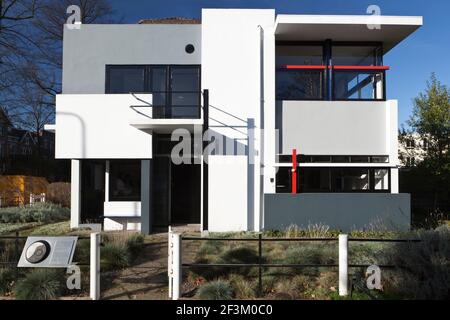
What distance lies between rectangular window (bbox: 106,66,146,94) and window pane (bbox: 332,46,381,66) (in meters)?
6.38

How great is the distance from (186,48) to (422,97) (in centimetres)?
1034

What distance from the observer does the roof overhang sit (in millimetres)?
11789

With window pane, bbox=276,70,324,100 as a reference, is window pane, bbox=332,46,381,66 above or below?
above

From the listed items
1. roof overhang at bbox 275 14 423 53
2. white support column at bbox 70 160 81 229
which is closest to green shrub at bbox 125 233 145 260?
white support column at bbox 70 160 81 229

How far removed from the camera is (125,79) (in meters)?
13.1

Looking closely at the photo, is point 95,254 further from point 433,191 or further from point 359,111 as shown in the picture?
point 433,191

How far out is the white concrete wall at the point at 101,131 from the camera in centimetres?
1233

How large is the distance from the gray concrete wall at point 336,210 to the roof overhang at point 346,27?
5039mm

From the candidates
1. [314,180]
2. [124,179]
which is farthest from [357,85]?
[124,179]

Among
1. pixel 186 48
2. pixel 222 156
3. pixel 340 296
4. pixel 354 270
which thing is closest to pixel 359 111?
pixel 222 156

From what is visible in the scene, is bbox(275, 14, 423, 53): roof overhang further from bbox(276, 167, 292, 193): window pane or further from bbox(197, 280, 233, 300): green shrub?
bbox(197, 280, 233, 300): green shrub

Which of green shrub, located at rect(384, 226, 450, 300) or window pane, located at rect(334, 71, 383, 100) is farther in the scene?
window pane, located at rect(334, 71, 383, 100)

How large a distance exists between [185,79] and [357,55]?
5731mm

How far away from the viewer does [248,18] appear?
12734 millimetres
